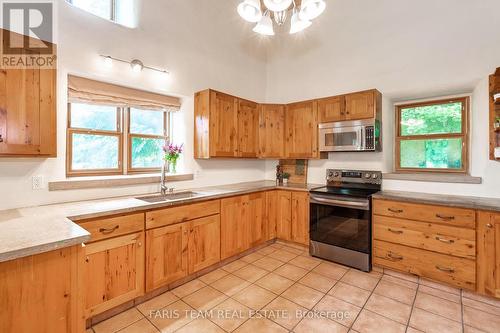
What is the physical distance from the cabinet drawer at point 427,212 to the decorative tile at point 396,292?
2.39ft

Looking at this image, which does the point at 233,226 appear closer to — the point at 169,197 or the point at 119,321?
the point at 169,197

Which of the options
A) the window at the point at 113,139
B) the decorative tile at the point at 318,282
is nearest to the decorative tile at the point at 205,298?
the decorative tile at the point at 318,282

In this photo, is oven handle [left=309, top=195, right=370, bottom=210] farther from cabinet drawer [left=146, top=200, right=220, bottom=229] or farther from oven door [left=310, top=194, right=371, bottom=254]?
cabinet drawer [left=146, top=200, right=220, bottom=229]

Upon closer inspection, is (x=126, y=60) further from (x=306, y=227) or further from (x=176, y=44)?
(x=306, y=227)

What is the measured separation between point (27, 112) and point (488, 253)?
405 cm

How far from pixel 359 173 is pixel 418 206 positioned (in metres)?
0.93

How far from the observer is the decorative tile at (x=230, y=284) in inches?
94.3

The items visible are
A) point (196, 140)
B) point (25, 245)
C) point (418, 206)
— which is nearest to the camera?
point (25, 245)

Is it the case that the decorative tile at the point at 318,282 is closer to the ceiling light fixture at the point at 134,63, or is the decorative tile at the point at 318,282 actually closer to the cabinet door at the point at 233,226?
the cabinet door at the point at 233,226

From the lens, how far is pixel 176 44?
304cm

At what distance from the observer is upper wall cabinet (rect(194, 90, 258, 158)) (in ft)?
10.1

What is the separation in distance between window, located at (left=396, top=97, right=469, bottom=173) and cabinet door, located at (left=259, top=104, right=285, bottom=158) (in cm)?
167

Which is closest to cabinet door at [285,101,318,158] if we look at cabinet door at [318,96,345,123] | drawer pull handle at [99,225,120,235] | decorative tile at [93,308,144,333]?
cabinet door at [318,96,345,123]

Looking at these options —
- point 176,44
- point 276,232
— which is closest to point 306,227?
point 276,232
